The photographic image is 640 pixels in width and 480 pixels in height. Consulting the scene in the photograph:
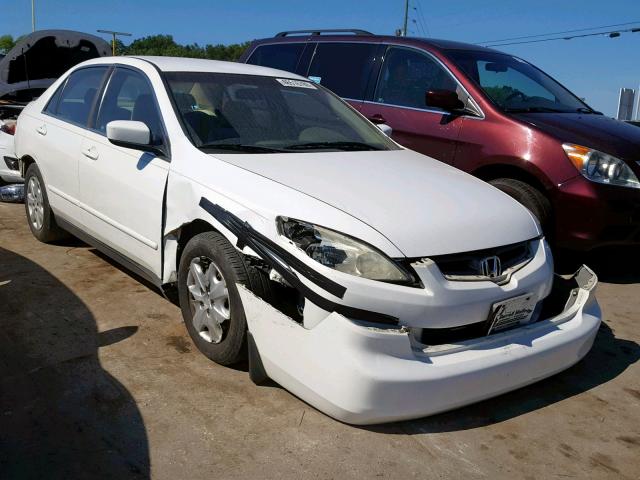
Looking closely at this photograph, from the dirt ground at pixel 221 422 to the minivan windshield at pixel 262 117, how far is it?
1.18m

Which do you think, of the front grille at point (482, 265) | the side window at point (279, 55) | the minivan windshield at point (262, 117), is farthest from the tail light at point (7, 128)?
the front grille at point (482, 265)

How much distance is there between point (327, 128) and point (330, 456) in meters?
2.22

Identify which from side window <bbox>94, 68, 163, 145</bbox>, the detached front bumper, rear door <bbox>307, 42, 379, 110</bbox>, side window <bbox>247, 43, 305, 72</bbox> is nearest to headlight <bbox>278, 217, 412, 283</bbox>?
the detached front bumper

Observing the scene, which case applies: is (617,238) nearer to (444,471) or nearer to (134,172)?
(444,471)

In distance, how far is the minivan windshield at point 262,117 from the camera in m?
3.72

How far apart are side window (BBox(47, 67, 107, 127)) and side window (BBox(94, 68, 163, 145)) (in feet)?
0.70

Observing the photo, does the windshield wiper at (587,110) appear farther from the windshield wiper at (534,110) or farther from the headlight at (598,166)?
the headlight at (598,166)

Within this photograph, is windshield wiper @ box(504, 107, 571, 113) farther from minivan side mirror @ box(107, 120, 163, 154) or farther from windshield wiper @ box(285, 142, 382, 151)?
minivan side mirror @ box(107, 120, 163, 154)

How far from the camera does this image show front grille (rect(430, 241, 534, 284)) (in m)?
2.88

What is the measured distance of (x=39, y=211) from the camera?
532cm

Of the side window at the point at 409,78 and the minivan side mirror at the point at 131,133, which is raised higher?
the side window at the point at 409,78

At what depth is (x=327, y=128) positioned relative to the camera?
4.18 metres

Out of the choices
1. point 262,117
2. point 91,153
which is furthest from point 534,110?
point 91,153

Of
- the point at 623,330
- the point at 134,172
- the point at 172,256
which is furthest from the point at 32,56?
the point at 623,330
